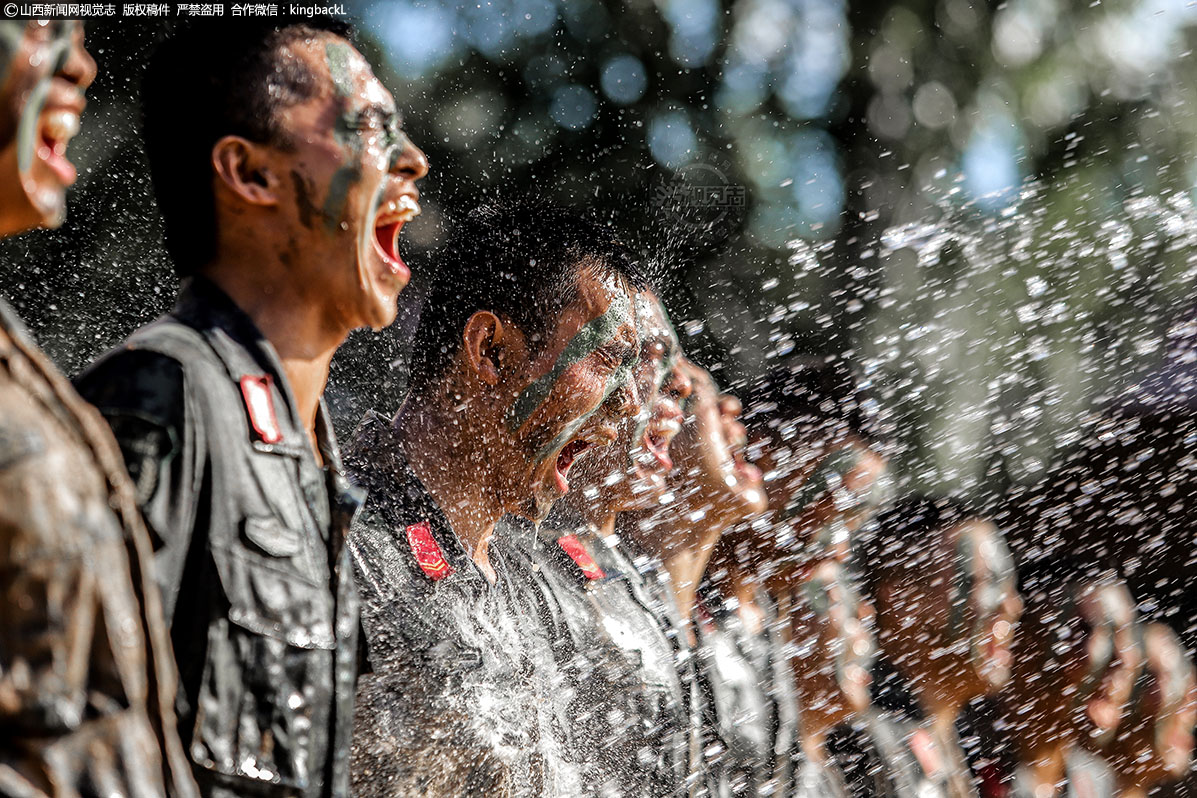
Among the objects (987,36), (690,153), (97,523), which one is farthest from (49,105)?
(987,36)

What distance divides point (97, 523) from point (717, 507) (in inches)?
118

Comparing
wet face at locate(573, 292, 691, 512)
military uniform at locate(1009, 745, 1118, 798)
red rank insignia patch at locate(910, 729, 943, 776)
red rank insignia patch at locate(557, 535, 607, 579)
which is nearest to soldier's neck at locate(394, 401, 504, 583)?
red rank insignia patch at locate(557, 535, 607, 579)

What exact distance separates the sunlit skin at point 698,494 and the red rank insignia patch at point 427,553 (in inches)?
58.6

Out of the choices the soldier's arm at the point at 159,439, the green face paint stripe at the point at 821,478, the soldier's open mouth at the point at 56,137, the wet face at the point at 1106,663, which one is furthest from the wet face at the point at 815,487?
the soldier's open mouth at the point at 56,137

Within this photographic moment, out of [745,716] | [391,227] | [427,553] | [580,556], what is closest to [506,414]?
[427,553]

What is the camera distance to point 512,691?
2.48m

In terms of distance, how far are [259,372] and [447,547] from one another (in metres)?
0.96

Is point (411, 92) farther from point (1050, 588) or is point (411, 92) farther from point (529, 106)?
point (1050, 588)

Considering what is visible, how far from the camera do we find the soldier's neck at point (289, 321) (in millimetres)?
1695

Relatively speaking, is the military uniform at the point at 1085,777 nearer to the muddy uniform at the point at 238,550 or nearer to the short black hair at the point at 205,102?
the muddy uniform at the point at 238,550

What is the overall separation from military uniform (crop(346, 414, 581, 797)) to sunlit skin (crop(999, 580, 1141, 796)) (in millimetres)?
2547

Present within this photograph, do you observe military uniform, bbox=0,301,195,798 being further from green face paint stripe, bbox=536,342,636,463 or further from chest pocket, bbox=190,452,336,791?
green face paint stripe, bbox=536,342,636,463

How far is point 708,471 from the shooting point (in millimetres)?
3891

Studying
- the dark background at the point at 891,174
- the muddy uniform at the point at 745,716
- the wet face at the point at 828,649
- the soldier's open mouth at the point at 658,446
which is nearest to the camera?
the muddy uniform at the point at 745,716
